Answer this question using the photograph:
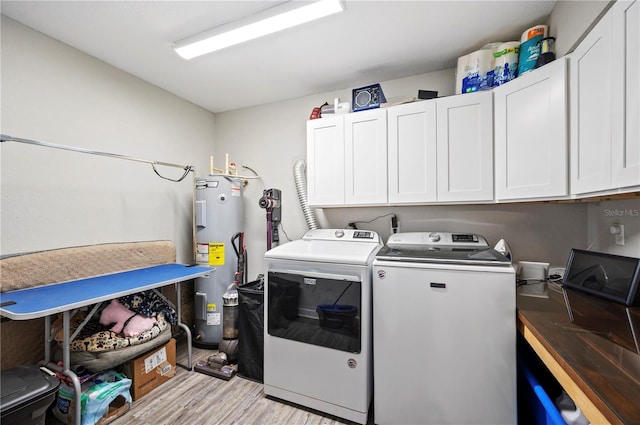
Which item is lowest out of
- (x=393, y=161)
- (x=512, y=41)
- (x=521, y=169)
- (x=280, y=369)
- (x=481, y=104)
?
(x=280, y=369)

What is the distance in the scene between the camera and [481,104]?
179 centimetres

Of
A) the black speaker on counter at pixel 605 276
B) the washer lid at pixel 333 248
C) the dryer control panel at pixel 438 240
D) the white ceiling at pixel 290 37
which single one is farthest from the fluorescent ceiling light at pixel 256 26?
the black speaker on counter at pixel 605 276

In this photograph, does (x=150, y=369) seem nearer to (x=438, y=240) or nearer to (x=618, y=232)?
(x=438, y=240)

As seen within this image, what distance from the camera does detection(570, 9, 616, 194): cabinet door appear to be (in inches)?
42.7

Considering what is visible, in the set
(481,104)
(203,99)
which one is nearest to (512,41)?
(481,104)

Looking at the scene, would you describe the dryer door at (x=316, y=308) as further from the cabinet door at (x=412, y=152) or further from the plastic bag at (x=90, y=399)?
the plastic bag at (x=90, y=399)

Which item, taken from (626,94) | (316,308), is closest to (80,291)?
(316,308)

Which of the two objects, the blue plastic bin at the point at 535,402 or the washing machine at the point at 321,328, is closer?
the blue plastic bin at the point at 535,402

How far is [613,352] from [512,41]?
2049mm

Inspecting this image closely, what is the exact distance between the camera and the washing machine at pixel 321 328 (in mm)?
1659

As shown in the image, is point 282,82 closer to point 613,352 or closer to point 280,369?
point 280,369

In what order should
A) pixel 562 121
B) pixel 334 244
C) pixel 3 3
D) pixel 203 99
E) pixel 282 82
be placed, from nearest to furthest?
pixel 562 121, pixel 3 3, pixel 334 244, pixel 282 82, pixel 203 99

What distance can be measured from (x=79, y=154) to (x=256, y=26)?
5.57 feet

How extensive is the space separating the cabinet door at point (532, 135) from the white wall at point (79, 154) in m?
3.02
